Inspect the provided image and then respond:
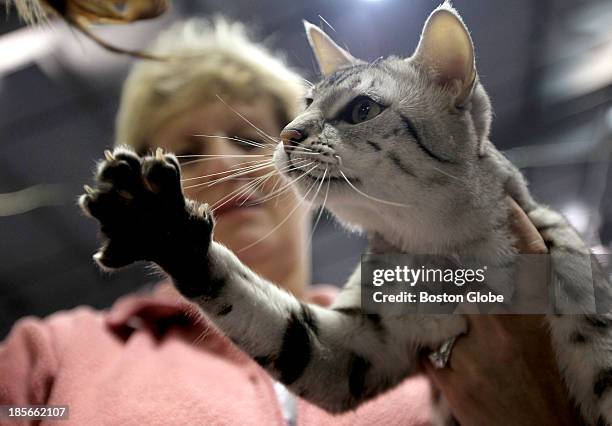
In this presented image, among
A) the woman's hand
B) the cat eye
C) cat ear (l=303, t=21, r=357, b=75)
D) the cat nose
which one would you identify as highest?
cat ear (l=303, t=21, r=357, b=75)

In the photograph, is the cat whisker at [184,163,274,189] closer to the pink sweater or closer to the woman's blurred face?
the woman's blurred face

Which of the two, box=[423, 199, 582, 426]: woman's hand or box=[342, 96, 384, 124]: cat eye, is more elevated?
box=[342, 96, 384, 124]: cat eye

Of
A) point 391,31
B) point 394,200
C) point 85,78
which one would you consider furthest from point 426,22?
point 85,78

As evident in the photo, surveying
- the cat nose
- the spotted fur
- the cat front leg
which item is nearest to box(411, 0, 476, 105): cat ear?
the spotted fur

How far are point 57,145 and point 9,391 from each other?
0.93 ft

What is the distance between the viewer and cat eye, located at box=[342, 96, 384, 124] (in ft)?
1.63

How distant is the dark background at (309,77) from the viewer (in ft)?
1.64

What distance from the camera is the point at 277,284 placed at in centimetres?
58

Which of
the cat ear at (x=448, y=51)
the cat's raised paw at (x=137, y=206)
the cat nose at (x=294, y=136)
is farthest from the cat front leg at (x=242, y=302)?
the cat ear at (x=448, y=51)

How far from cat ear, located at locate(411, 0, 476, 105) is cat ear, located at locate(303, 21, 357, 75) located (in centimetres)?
A: 7

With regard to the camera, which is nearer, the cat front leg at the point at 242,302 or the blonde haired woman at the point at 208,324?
the cat front leg at the point at 242,302

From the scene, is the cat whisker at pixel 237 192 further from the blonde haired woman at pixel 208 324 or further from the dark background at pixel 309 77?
the dark background at pixel 309 77

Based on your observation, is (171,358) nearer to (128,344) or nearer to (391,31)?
(128,344)

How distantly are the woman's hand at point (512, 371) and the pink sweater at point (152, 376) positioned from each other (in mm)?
86
